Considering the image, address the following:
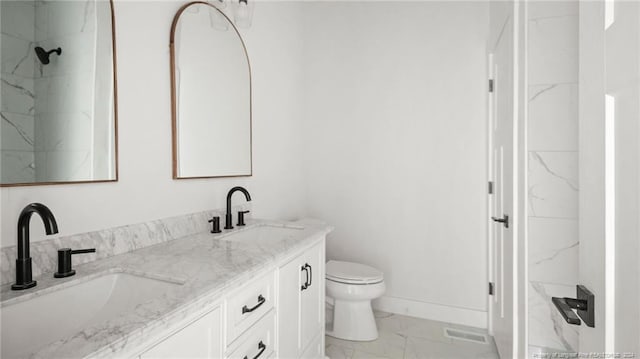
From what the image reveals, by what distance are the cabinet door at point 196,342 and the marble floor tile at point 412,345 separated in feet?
4.35

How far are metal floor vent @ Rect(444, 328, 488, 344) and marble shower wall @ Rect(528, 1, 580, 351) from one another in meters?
0.58

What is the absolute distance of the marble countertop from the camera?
2.19 feet

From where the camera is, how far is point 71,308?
1.00 metres

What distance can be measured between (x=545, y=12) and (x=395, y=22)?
123cm

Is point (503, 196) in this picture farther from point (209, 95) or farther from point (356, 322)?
point (209, 95)

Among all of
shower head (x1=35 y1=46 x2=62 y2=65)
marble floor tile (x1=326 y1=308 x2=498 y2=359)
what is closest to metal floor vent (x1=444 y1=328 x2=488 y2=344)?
marble floor tile (x1=326 y1=308 x2=498 y2=359)

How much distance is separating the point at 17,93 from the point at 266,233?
1246 millimetres

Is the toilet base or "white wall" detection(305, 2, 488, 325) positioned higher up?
"white wall" detection(305, 2, 488, 325)

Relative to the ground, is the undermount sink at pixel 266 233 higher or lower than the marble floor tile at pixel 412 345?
higher

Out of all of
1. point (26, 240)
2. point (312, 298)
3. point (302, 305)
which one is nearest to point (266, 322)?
point (302, 305)

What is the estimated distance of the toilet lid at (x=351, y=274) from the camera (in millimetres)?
2239

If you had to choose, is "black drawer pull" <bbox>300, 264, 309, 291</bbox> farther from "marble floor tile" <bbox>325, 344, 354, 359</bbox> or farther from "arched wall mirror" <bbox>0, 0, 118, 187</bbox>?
"arched wall mirror" <bbox>0, 0, 118, 187</bbox>

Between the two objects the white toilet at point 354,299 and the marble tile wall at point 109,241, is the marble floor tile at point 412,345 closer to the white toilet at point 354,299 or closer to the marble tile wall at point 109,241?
the white toilet at point 354,299

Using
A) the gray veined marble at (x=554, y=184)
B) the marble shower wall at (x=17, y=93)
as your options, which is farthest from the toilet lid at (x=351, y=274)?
the marble shower wall at (x=17, y=93)
